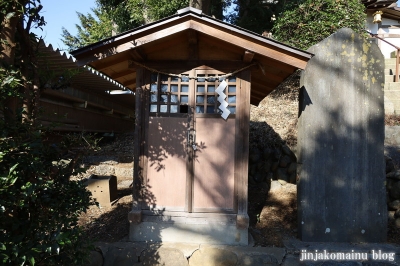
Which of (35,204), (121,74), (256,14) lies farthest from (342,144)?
(256,14)

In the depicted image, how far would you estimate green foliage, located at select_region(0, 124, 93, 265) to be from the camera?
249 centimetres

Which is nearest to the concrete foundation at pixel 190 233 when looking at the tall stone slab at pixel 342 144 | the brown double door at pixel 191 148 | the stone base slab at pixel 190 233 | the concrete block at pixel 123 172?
the stone base slab at pixel 190 233

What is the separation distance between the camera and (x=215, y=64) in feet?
16.0

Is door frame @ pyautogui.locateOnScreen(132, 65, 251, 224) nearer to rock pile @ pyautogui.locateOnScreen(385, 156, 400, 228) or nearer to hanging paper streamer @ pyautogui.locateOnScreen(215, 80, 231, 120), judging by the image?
hanging paper streamer @ pyautogui.locateOnScreen(215, 80, 231, 120)

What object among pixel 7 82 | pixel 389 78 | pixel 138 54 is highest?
pixel 389 78

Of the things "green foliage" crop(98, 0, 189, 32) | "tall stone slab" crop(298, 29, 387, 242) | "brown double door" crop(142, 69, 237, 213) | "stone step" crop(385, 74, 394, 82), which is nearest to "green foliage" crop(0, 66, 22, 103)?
"brown double door" crop(142, 69, 237, 213)

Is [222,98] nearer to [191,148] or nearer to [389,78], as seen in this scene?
[191,148]

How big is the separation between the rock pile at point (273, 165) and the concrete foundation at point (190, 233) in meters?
2.90

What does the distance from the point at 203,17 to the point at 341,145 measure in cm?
309

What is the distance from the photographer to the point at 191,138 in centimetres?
482

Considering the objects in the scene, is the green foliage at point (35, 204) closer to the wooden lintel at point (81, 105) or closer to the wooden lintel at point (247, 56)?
the wooden lintel at point (247, 56)

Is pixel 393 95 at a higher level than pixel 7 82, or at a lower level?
higher

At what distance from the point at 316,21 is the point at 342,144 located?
663cm

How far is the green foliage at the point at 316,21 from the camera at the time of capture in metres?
10.0
